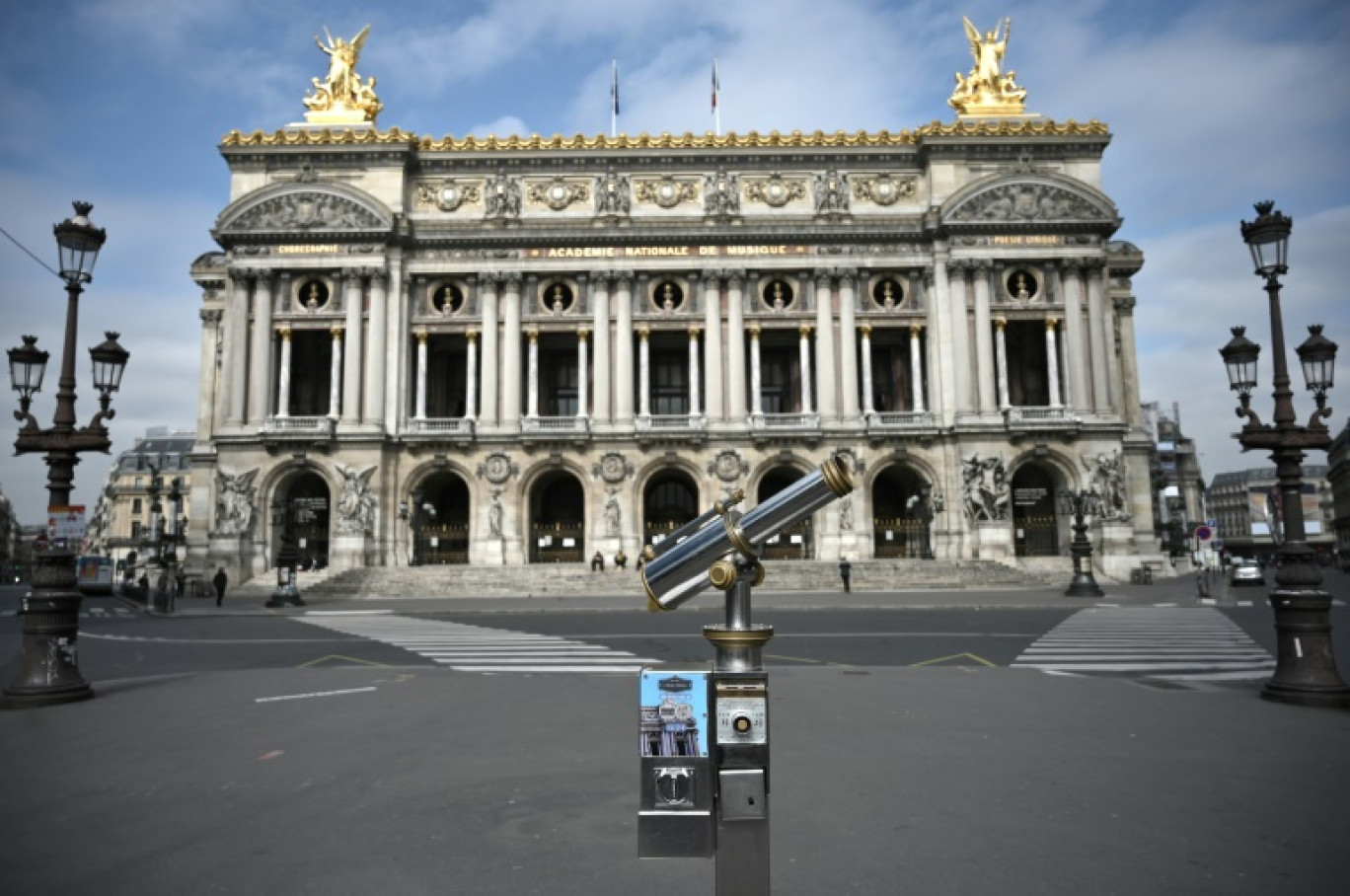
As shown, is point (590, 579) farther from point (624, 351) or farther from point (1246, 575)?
point (1246, 575)

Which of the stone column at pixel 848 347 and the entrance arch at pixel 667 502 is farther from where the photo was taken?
the entrance arch at pixel 667 502

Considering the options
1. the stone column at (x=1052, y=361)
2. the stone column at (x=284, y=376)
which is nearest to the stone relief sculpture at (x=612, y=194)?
the stone column at (x=284, y=376)

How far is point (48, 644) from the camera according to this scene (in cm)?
1184

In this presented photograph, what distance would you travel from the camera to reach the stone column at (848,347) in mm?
46156

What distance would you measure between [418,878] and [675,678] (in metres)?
2.60

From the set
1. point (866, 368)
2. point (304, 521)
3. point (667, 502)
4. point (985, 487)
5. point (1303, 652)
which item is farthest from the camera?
point (667, 502)

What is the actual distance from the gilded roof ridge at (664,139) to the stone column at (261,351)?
7.40 m

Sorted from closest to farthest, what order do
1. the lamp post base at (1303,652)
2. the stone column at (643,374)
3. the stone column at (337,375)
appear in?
the lamp post base at (1303,652)
the stone column at (337,375)
the stone column at (643,374)

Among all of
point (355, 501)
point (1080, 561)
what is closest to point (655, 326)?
point (355, 501)

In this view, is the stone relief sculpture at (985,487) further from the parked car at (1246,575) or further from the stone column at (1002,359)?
the parked car at (1246,575)

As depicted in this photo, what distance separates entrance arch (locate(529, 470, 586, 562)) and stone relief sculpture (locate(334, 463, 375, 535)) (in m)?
7.68

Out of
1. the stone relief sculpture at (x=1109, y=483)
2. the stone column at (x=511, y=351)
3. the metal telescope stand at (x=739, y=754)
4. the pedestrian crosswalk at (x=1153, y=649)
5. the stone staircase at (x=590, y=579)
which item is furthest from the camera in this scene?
the stone column at (x=511, y=351)

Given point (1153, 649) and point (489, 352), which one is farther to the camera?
point (489, 352)

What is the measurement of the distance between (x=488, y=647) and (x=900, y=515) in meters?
34.8
